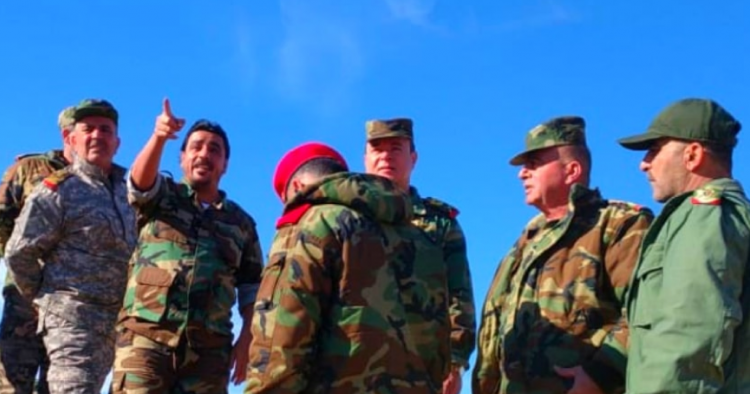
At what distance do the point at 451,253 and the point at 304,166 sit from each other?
2213 mm

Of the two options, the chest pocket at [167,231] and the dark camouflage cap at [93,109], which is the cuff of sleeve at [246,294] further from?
the dark camouflage cap at [93,109]

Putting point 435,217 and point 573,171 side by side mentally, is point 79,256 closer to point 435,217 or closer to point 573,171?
point 435,217

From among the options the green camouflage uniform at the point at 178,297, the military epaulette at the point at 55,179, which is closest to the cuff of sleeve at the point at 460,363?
the green camouflage uniform at the point at 178,297

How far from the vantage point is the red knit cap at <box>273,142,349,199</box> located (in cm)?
555

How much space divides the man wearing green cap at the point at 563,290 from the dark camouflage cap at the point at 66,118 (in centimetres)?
410

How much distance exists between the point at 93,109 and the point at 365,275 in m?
4.09

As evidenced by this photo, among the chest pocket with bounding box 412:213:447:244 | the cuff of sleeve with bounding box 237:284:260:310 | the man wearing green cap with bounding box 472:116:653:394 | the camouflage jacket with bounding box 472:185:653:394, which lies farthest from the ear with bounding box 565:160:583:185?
the cuff of sleeve with bounding box 237:284:260:310

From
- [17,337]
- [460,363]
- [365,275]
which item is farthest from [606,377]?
[17,337]

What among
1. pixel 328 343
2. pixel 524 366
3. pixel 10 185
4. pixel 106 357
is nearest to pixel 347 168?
pixel 328 343

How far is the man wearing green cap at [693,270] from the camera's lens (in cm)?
425

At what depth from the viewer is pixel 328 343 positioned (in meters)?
5.08

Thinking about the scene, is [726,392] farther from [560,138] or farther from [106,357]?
[106,357]

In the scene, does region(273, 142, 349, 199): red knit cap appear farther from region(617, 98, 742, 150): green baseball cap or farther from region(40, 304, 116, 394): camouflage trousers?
region(40, 304, 116, 394): camouflage trousers

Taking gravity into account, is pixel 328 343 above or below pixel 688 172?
below
